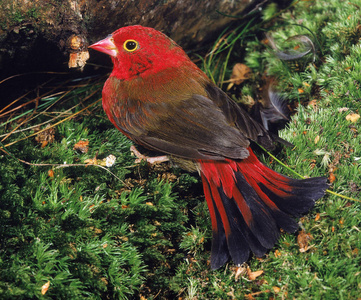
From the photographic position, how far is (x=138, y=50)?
10.9ft

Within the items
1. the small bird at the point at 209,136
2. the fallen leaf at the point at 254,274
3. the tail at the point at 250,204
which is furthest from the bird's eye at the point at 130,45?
the fallen leaf at the point at 254,274

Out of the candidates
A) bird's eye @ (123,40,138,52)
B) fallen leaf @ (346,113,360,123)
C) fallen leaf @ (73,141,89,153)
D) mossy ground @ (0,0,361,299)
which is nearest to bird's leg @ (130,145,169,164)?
mossy ground @ (0,0,361,299)

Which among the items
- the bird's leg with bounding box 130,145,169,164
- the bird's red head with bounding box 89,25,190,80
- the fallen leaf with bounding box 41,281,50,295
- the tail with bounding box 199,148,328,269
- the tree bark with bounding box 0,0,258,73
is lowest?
the tail with bounding box 199,148,328,269

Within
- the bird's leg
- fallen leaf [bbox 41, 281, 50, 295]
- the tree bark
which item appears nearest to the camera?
fallen leaf [bbox 41, 281, 50, 295]

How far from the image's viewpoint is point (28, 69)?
3.60m

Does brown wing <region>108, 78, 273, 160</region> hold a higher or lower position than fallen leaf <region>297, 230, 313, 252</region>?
higher

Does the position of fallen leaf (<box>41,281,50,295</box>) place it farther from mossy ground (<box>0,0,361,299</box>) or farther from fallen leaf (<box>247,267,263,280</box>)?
fallen leaf (<box>247,267,263,280</box>)

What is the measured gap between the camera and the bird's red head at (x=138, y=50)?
3.31 m

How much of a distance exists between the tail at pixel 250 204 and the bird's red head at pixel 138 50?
3.25 ft

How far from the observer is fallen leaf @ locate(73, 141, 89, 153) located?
11.3ft

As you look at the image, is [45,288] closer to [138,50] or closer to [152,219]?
[152,219]

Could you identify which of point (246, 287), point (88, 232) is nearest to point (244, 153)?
point (246, 287)

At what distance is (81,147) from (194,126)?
1071mm

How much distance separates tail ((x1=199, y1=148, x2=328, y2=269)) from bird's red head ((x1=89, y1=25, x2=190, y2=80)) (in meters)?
0.99
